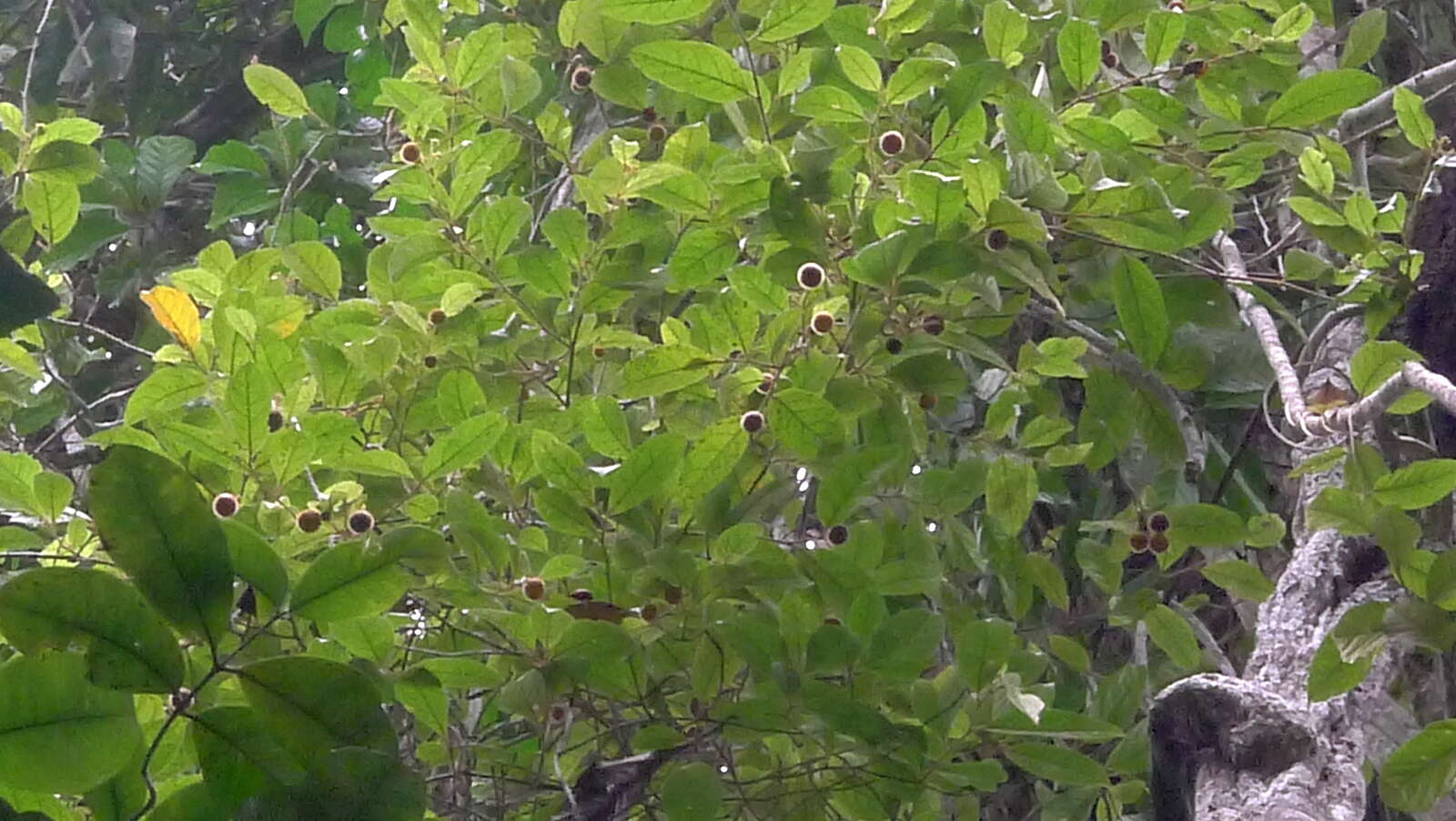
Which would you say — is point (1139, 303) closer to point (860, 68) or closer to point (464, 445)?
point (860, 68)

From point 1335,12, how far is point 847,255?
127 cm

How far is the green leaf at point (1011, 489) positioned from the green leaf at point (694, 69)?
0.48 m

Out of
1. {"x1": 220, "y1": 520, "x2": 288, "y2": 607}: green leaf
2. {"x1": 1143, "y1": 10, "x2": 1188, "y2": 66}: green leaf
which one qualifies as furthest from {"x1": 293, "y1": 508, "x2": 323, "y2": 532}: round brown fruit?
{"x1": 1143, "y1": 10, "x2": 1188, "y2": 66}: green leaf

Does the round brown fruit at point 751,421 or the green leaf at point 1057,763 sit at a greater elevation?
the round brown fruit at point 751,421

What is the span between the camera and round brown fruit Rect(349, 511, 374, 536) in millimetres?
1424

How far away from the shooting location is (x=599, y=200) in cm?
166

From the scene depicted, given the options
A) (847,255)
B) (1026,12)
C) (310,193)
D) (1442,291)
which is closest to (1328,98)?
(1442,291)

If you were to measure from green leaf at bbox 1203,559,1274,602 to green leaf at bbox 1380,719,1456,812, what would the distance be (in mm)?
343

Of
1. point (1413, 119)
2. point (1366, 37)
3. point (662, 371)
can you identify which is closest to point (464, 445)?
point (662, 371)

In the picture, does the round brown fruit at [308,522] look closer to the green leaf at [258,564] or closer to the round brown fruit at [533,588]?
the round brown fruit at [533,588]

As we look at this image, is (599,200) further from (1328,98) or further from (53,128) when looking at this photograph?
(1328,98)

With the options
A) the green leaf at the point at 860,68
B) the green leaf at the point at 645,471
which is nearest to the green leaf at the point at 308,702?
the green leaf at the point at 645,471

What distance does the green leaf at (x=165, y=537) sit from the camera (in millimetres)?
837

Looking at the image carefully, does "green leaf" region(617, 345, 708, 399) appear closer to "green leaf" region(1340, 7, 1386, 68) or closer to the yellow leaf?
the yellow leaf
